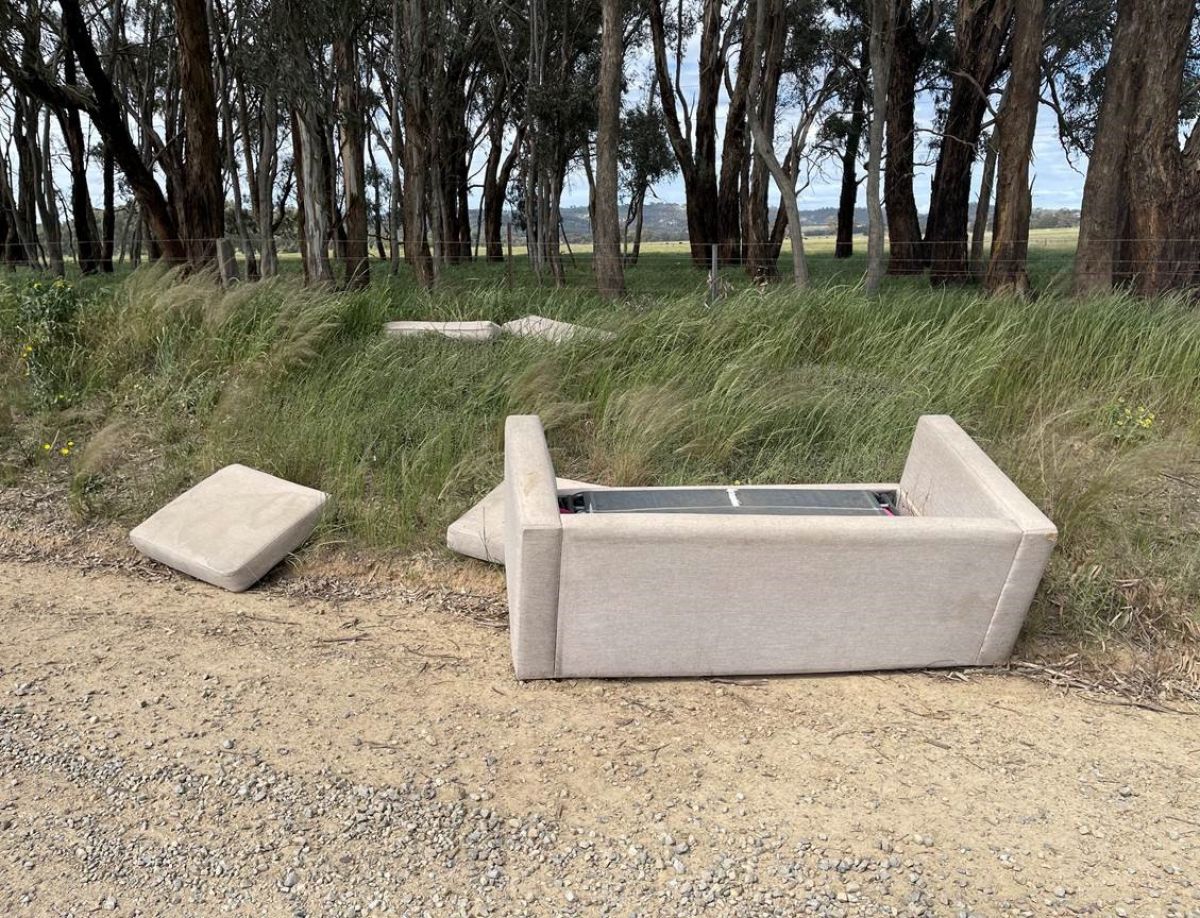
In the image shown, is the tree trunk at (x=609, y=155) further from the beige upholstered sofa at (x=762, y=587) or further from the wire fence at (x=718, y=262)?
the beige upholstered sofa at (x=762, y=587)

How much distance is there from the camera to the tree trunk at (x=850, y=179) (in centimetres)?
2511

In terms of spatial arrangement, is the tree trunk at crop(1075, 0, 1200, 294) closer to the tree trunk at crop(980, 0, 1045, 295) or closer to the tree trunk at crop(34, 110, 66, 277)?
the tree trunk at crop(980, 0, 1045, 295)

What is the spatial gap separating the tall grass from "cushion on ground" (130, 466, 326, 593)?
221mm

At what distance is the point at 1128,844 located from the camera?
2.59 metres

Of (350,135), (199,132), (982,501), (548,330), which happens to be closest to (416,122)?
(350,135)

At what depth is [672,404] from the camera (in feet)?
17.6

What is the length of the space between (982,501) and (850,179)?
83.6 ft

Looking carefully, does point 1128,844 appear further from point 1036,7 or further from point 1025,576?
point 1036,7

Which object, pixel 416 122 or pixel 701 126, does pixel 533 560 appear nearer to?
pixel 416 122

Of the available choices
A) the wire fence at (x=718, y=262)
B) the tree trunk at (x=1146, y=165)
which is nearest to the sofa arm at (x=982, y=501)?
the wire fence at (x=718, y=262)

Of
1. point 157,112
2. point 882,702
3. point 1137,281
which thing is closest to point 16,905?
point 882,702

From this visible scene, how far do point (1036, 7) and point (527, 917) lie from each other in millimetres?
12029

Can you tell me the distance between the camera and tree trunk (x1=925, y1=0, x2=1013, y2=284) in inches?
643

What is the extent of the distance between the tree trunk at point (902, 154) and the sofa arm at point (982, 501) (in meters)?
14.3
